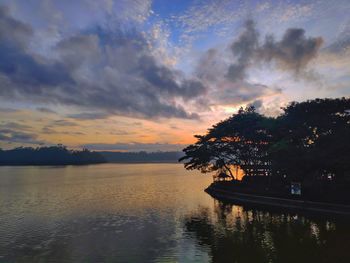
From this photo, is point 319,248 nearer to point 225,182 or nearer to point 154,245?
point 154,245

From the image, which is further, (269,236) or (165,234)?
(165,234)

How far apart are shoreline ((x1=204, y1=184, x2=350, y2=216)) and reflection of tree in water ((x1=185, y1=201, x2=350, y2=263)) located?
4360 mm

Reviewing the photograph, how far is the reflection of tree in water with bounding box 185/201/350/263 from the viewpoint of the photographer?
25031 millimetres

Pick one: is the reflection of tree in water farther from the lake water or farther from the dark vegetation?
the dark vegetation

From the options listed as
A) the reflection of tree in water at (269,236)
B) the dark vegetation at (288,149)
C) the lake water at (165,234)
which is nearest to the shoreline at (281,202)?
the dark vegetation at (288,149)

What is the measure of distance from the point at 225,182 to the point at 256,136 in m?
12.8

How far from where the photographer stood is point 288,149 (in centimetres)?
4788

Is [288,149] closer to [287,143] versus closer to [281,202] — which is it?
[287,143]

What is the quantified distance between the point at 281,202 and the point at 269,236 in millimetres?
18962

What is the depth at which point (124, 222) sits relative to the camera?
126 feet

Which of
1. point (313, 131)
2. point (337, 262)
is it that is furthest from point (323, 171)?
point (337, 262)

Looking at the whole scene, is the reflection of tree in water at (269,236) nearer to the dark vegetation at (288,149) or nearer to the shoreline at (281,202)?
the shoreline at (281,202)

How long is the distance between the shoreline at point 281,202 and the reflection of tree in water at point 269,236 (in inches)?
172

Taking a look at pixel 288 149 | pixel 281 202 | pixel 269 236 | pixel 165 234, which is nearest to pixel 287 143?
A: pixel 288 149
